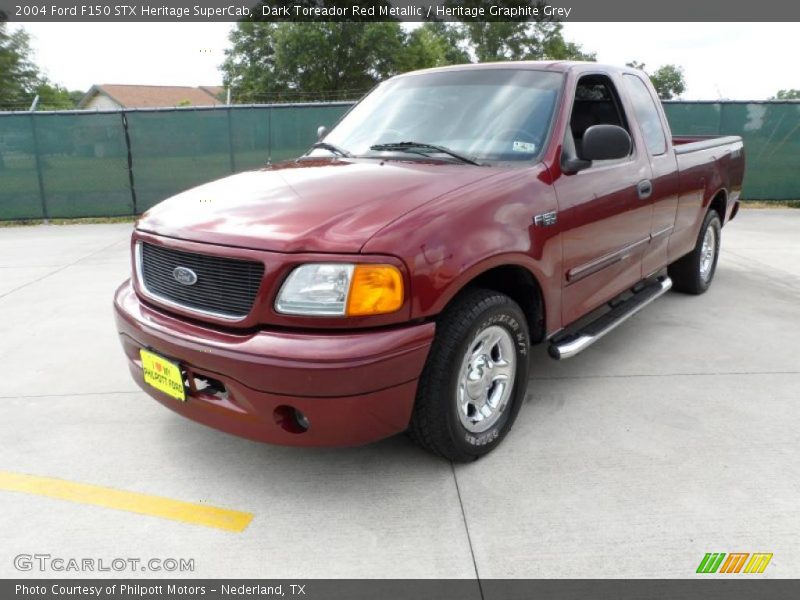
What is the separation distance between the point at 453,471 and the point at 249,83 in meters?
45.1

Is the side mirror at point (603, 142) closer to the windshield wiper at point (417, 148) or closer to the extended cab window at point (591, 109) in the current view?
the extended cab window at point (591, 109)

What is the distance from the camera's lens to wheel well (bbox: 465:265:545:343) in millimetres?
3021

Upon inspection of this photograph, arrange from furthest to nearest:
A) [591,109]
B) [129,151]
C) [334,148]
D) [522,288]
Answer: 1. [129,151]
2. [591,109]
3. [334,148]
4. [522,288]

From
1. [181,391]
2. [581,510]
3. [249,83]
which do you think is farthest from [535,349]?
[249,83]

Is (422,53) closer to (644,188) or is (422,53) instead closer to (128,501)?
(644,188)

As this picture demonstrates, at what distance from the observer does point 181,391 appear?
8.73ft

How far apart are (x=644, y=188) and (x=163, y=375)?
3.08 metres

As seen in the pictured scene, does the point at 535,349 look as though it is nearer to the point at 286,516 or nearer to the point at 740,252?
the point at 286,516

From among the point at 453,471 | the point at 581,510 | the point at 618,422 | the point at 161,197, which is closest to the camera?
the point at 581,510

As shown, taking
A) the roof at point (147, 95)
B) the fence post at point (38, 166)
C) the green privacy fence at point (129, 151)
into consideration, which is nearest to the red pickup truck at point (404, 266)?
the green privacy fence at point (129, 151)

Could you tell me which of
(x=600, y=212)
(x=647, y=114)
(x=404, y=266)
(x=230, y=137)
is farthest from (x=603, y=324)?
(x=230, y=137)

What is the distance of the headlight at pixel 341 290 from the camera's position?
2.37 m

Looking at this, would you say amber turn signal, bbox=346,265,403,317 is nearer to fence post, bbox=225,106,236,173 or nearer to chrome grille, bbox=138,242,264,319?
chrome grille, bbox=138,242,264,319

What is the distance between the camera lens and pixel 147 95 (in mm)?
65250
